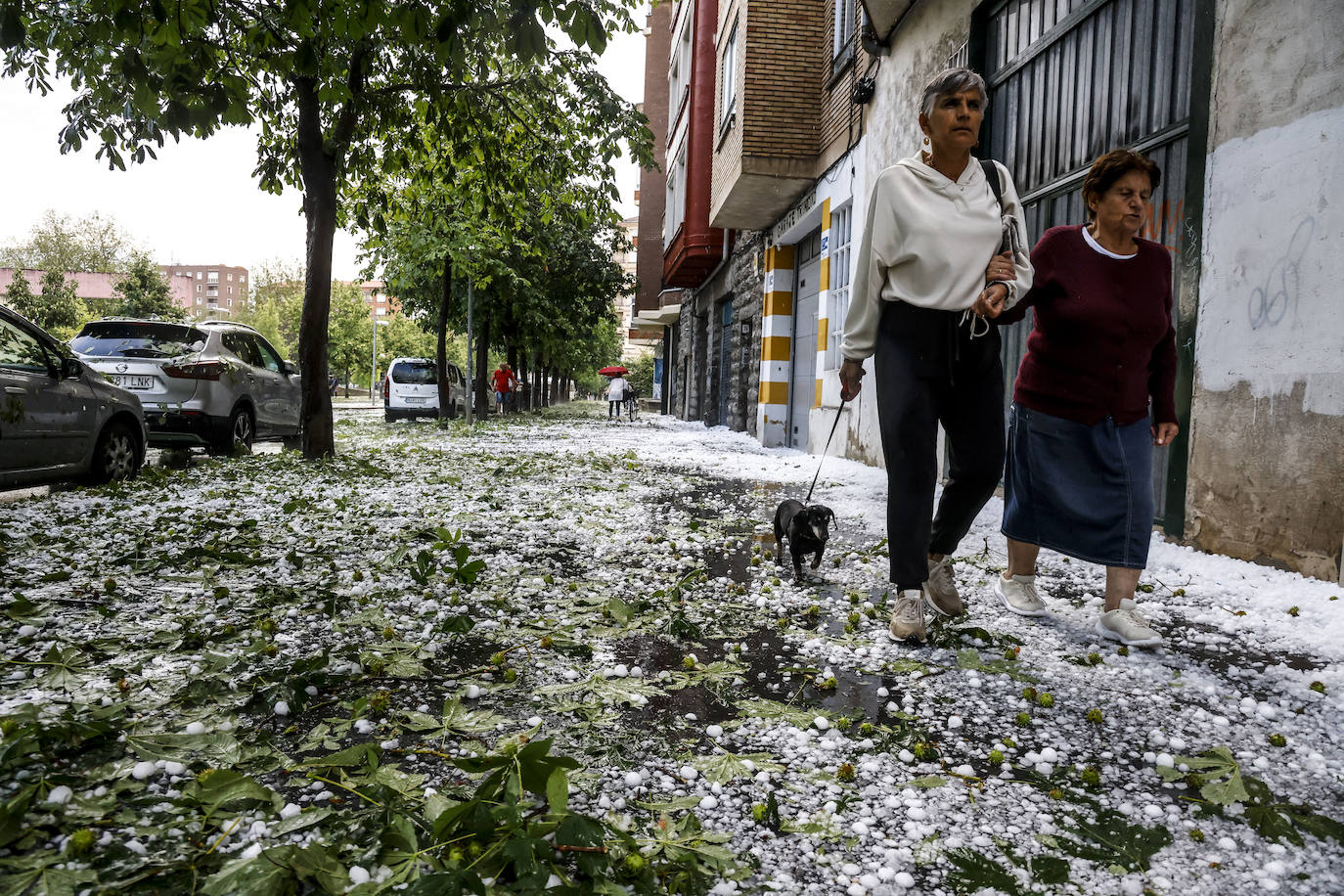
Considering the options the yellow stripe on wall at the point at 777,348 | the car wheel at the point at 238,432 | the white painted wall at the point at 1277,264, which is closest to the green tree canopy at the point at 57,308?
the car wheel at the point at 238,432

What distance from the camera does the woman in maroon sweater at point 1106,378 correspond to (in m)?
3.22

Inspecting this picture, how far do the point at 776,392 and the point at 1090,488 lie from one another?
11346 mm

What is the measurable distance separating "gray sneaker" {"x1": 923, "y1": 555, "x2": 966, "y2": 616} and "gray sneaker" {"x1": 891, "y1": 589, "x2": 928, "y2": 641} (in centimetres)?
30

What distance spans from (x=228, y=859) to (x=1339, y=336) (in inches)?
186

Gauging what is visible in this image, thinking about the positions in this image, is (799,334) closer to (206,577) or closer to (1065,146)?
(1065,146)

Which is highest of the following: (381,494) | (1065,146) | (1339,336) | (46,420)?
(1065,146)

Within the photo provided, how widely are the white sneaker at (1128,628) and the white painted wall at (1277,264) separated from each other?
1520 mm

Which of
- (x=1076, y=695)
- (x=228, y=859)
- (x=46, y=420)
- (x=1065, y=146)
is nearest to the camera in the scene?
(x=228, y=859)

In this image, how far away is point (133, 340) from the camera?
32.4 ft

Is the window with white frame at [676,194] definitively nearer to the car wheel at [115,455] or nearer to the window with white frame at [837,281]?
the window with white frame at [837,281]

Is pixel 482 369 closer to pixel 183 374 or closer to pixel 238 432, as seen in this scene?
pixel 238 432

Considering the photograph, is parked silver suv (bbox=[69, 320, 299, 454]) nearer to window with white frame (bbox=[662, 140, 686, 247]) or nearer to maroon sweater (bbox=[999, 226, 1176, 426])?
maroon sweater (bbox=[999, 226, 1176, 426])

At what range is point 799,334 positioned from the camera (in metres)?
14.3

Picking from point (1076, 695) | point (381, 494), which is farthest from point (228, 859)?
point (381, 494)
